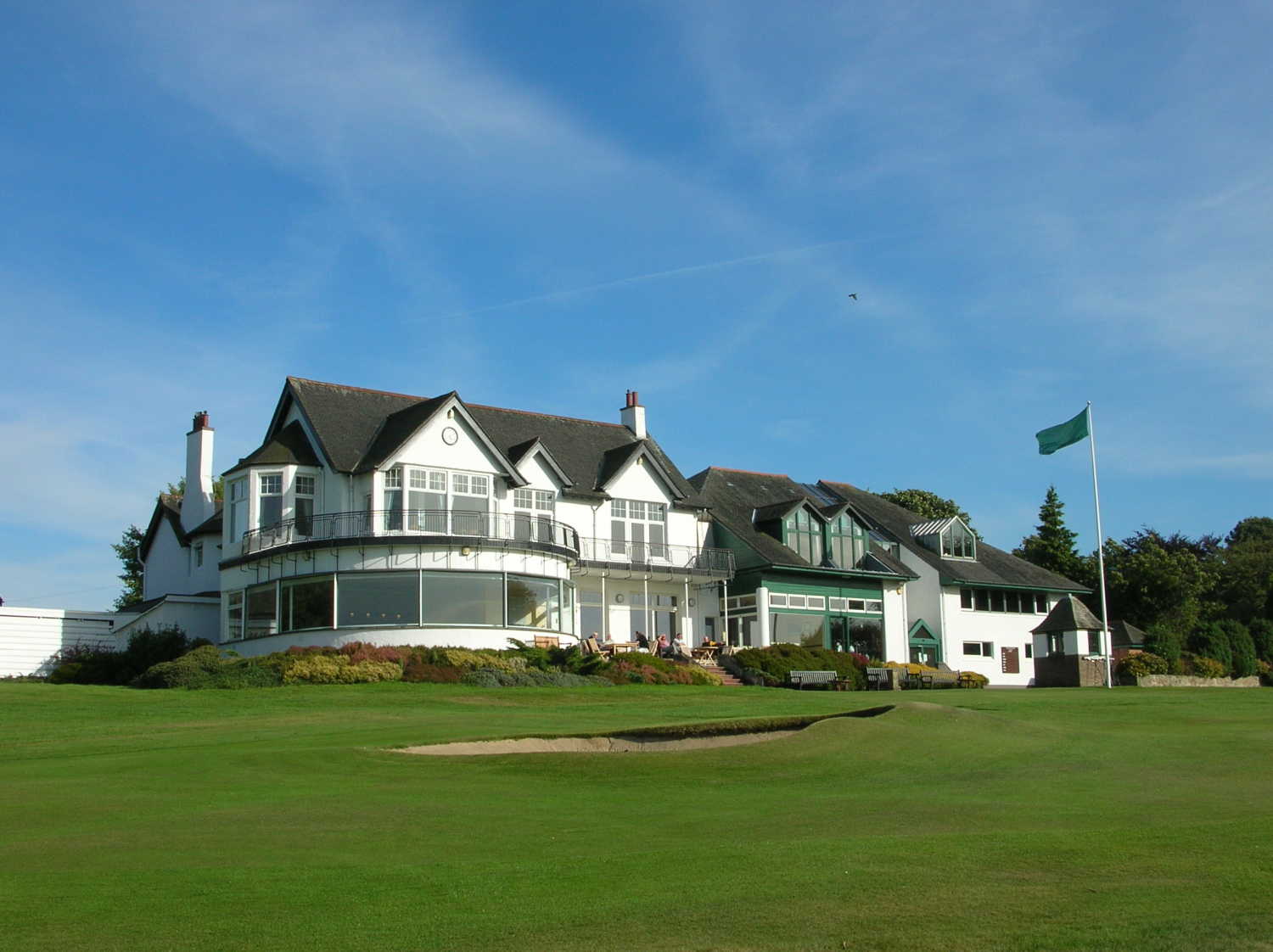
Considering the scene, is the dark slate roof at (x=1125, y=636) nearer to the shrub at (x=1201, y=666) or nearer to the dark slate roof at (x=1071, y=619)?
the shrub at (x=1201, y=666)

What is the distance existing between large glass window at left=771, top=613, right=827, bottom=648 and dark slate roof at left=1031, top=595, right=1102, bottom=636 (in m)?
8.37

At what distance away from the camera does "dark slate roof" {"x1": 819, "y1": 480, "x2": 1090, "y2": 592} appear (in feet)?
177

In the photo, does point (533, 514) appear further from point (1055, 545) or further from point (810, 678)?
point (1055, 545)

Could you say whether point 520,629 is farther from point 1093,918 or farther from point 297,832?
point 1093,918

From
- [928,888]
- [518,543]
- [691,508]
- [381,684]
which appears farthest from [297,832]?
[691,508]

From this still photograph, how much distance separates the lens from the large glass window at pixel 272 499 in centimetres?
3978

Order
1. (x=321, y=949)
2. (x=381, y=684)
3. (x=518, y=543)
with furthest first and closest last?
1. (x=518, y=543)
2. (x=381, y=684)
3. (x=321, y=949)

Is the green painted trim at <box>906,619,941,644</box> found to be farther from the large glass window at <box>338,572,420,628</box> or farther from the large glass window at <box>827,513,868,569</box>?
the large glass window at <box>338,572,420,628</box>

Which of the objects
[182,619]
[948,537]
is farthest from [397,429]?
[948,537]

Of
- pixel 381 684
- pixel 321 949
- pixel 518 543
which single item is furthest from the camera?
pixel 518 543

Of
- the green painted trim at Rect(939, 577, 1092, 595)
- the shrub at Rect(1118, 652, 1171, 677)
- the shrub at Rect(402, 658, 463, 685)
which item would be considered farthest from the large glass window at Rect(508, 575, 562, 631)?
the shrub at Rect(1118, 652, 1171, 677)

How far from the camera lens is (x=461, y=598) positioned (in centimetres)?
3809

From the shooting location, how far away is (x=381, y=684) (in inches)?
1283

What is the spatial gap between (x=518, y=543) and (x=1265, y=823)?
28.8 meters
